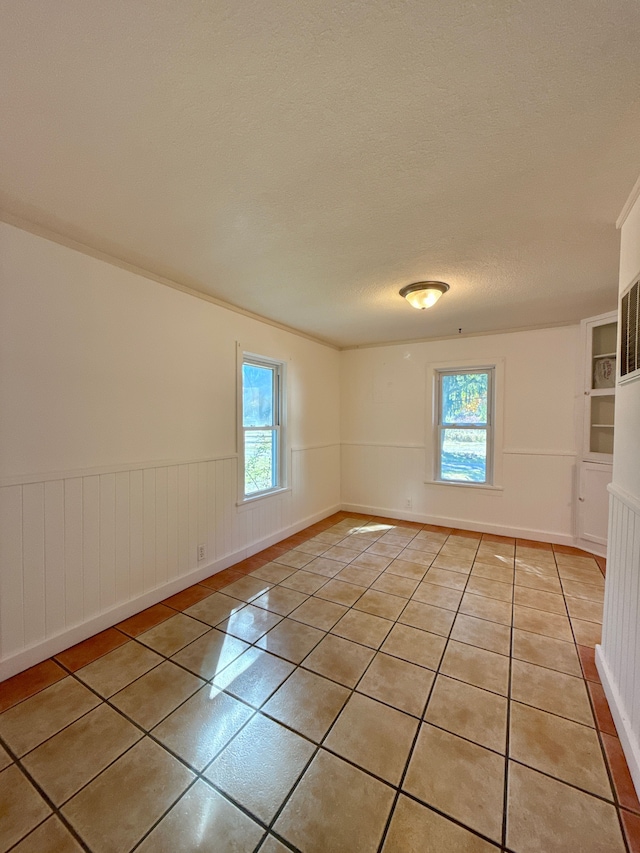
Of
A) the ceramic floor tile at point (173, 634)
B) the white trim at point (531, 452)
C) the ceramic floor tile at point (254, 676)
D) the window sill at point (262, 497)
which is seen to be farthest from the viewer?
the white trim at point (531, 452)

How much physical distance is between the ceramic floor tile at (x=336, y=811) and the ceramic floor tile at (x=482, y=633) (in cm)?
107

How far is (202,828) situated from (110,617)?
1477 mm

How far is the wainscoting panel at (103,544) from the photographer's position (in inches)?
72.5

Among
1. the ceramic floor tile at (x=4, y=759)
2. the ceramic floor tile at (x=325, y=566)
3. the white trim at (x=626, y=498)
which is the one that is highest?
the white trim at (x=626, y=498)

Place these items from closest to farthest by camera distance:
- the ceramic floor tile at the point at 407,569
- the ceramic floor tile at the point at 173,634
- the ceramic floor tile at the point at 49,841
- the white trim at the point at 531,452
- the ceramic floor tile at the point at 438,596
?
the ceramic floor tile at the point at 49,841, the ceramic floor tile at the point at 173,634, the ceramic floor tile at the point at 438,596, the ceramic floor tile at the point at 407,569, the white trim at the point at 531,452

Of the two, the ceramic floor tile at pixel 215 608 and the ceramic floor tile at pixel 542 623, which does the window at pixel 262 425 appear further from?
the ceramic floor tile at pixel 542 623

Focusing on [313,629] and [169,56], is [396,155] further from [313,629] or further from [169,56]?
[313,629]

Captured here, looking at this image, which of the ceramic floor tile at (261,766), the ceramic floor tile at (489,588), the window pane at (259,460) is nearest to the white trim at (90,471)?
the window pane at (259,460)

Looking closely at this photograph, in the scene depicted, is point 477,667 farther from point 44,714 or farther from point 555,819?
point 44,714

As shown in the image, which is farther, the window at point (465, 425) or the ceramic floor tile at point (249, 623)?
the window at point (465, 425)

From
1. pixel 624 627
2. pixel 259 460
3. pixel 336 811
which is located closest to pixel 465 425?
pixel 259 460

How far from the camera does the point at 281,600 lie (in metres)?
2.54

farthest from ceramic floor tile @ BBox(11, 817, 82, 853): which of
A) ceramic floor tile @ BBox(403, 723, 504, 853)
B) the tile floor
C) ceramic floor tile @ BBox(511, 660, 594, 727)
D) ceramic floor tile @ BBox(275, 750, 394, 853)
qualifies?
ceramic floor tile @ BBox(511, 660, 594, 727)

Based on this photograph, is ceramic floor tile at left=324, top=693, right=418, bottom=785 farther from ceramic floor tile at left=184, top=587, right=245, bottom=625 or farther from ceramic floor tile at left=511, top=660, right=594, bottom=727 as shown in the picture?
ceramic floor tile at left=184, top=587, right=245, bottom=625
